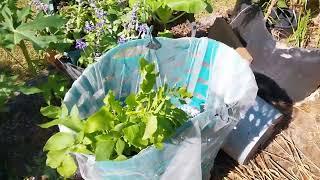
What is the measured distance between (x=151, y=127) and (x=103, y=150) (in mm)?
170

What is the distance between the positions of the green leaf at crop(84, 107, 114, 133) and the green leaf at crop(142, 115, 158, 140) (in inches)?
5.0

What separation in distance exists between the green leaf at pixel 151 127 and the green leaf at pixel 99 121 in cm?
13

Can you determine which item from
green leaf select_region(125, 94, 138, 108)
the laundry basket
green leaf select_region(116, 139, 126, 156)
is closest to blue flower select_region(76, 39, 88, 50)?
the laundry basket

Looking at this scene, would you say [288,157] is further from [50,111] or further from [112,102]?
[50,111]

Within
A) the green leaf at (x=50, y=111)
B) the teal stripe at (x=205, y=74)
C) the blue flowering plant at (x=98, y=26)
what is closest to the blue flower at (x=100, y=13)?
the blue flowering plant at (x=98, y=26)

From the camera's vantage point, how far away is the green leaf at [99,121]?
142cm

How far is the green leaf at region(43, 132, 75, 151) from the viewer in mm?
1470

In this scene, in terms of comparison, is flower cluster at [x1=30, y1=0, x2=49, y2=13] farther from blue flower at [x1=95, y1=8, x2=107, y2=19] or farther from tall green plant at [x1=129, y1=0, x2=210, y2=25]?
tall green plant at [x1=129, y1=0, x2=210, y2=25]

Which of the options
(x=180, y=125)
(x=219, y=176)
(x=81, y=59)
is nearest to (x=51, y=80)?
(x=81, y=59)

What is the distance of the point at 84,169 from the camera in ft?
5.18

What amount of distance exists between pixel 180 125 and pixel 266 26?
1058 millimetres

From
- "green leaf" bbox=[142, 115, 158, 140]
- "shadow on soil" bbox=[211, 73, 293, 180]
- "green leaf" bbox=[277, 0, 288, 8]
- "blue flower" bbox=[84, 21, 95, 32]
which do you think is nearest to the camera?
"green leaf" bbox=[142, 115, 158, 140]

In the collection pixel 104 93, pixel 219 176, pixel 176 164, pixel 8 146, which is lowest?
pixel 219 176

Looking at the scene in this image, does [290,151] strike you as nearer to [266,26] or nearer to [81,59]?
Answer: [266,26]
